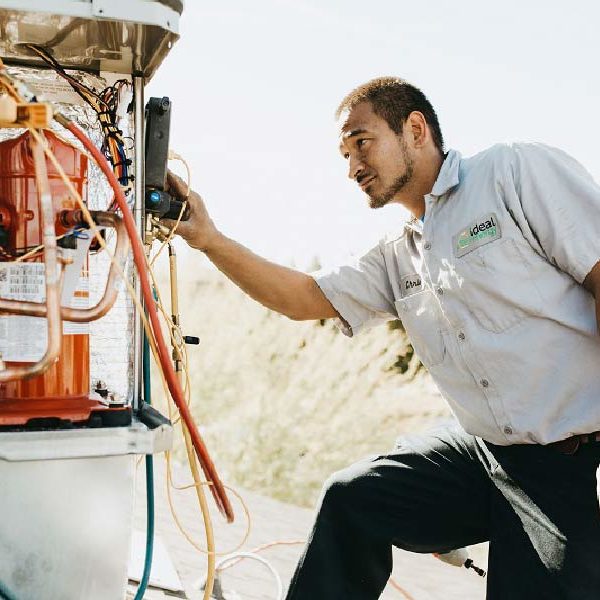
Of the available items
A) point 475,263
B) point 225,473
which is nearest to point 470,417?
point 475,263

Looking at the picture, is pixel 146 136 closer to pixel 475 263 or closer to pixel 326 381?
pixel 475 263

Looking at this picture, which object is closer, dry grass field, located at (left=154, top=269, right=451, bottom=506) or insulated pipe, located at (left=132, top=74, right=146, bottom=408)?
insulated pipe, located at (left=132, top=74, right=146, bottom=408)

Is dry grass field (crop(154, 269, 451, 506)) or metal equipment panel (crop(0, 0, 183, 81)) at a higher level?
metal equipment panel (crop(0, 0, 183, 81))

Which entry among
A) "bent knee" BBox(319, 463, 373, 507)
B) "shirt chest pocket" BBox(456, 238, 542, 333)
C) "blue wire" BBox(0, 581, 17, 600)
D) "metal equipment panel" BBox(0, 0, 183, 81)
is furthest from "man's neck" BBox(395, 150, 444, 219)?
"blue wire" BBox(0, 581, 17, 600)

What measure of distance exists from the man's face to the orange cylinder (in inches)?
47.9

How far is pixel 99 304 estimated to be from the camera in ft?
5.82

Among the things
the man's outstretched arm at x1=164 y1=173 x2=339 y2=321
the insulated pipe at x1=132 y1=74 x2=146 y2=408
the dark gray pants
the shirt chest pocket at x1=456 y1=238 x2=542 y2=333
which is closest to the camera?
the insulated pipe at x1=132 y1=74 x2=146 y2=408

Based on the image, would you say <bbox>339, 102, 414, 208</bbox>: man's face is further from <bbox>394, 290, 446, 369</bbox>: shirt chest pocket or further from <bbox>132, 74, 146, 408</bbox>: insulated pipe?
<bbox>132, 74, 146, 408</bbox>: insulated pipe

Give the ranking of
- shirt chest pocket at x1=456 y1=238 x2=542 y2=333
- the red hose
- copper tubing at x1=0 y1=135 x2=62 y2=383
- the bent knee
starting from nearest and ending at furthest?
1. copper tubing at x1=0 y1=135 x2=62 y2=383
2. the red hose
3. shirt chest pocket at x1=456 y1=238 x2=542 y2=333
4. the bent knee

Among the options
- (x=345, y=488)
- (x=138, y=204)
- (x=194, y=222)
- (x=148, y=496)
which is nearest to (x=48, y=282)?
(x=138, y=204)

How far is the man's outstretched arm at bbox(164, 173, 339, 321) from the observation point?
A: 9.37ft

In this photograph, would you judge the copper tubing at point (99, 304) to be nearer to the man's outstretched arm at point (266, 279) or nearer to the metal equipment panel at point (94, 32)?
the metal equipment panel at point (94, 32)

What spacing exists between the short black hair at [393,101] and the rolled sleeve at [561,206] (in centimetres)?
53

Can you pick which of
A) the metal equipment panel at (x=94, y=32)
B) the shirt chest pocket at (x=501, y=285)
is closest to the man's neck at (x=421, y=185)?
the shirt chest pocket at (x=501, y=285)
